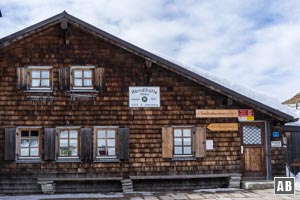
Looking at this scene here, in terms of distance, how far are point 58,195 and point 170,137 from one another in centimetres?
430

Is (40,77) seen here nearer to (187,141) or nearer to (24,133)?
(24,133)

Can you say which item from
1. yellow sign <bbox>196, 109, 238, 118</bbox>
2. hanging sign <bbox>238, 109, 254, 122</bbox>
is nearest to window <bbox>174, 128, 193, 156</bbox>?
yellow sign <bbox>196, 109, 238, 118</bbox>

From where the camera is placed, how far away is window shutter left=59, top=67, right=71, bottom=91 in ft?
50.8

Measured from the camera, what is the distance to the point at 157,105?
15.7 metres

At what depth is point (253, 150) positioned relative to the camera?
16.2 metres

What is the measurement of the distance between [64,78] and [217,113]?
5564mm

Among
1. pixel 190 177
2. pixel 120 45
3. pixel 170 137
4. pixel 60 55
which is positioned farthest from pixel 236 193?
pixel 60 55

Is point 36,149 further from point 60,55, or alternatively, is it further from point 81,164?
point 60,55

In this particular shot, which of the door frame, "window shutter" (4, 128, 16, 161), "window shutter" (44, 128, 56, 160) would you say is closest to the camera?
"window shutter" (4, 128, 16, 161)

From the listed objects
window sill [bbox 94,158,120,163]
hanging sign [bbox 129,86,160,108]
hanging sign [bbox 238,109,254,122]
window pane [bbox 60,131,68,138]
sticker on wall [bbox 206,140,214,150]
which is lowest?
window sill [bbox 94,158,120,163]

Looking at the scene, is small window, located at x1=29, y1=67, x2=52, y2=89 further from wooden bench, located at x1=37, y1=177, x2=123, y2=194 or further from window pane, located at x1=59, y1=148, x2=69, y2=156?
wooden bench, located at x1=37, y1=177, x2=123, y2=194

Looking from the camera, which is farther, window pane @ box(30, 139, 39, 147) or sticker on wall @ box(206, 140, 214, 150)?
sticker on wall @ box(206, 140, 214, 150)

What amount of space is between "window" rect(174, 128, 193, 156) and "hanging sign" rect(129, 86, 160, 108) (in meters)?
1.27

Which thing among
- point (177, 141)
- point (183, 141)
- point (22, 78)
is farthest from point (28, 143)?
point (183, 141)
